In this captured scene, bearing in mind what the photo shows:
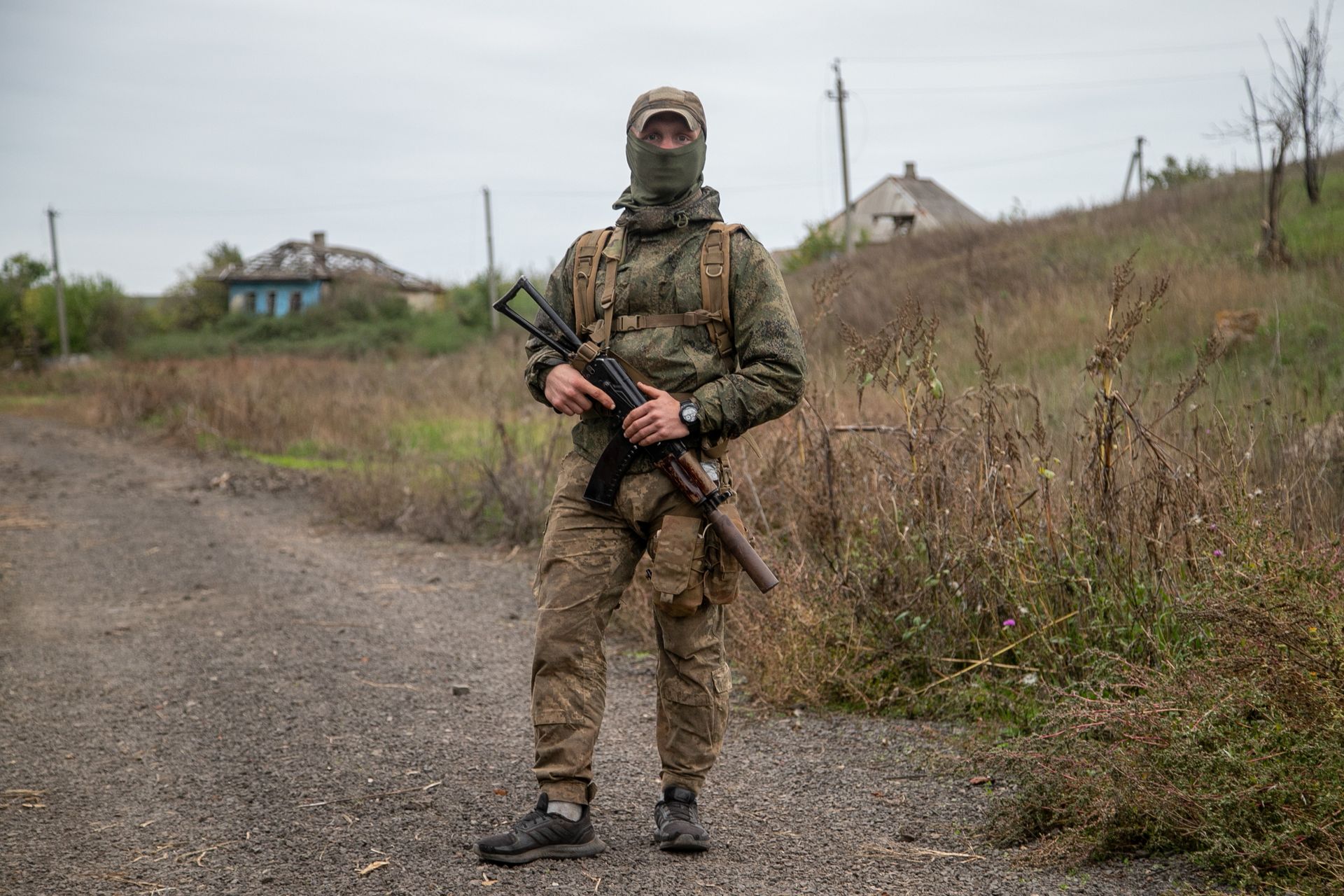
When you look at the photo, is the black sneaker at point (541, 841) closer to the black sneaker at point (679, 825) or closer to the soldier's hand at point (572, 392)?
the black sneaker at point (679, 825)

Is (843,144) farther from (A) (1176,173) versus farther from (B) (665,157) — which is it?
(B) (665,157)

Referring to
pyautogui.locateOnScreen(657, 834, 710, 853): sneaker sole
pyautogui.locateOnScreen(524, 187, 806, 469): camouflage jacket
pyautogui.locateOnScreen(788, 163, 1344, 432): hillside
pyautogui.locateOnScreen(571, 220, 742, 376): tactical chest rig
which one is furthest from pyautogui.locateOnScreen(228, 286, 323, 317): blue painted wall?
pyautogui.locateOnScreen(657, 834, 710, 853): sneaker sole

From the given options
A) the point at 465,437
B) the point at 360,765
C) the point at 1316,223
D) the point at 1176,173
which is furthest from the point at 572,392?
the point at 1176,173

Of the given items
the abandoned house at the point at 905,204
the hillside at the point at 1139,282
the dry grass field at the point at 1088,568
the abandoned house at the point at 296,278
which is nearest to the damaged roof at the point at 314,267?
the abandoned house at the point at 296,278

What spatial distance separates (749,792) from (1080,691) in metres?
1.34

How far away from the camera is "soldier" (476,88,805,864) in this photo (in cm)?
318

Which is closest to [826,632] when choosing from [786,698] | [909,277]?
[786,698]

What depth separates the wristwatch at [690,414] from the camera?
313cm

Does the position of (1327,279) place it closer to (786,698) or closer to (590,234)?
(786,698)

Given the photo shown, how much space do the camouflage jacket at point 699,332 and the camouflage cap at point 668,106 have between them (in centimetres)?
22

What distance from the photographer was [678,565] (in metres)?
3.15

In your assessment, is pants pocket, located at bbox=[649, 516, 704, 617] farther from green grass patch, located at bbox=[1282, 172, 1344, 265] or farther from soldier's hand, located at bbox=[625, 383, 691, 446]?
green grass patch, located at bbox=[1282, 172, 1344, 265]

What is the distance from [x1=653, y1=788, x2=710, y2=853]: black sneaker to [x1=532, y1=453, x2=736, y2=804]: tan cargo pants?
0.04 m

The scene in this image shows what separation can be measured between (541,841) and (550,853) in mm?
48
